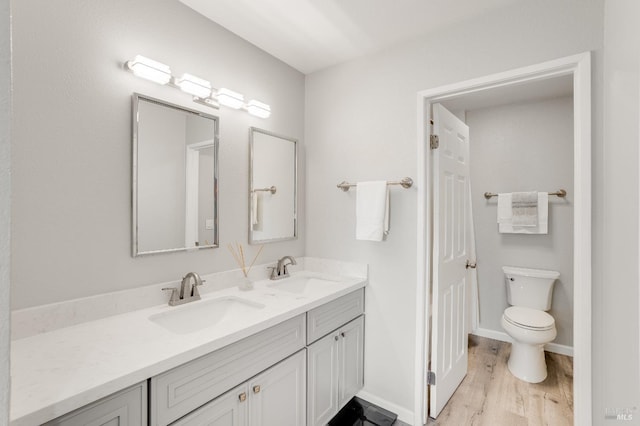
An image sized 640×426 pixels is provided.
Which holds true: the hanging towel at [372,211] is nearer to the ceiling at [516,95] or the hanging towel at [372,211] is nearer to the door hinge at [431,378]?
the door hinge at [431,378]

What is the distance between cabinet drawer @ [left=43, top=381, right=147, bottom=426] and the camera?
83 cm

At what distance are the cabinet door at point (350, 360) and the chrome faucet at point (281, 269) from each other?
0.56 m

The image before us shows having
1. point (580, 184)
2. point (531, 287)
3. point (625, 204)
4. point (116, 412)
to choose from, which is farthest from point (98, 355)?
point (531, 287)

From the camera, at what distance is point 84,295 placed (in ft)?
4.26

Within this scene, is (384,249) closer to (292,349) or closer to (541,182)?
(292,349)

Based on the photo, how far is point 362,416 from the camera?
77.1 inches

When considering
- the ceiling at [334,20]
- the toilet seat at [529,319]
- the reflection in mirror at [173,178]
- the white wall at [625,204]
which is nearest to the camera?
the white wall at [625,204]

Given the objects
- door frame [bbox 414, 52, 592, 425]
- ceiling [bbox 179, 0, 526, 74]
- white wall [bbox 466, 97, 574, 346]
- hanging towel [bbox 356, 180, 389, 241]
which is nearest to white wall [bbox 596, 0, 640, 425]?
door frame [bbox 414, 52, 592, 425]

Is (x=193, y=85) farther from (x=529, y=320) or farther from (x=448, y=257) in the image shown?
(x=529, y=320)

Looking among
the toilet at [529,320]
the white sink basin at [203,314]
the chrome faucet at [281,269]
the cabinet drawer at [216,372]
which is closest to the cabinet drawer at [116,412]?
the cabinet drawer at [216,372]

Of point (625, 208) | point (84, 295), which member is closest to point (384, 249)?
point (625, 208)

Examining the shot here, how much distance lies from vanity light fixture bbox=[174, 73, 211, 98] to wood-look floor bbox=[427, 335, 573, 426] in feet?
7.84

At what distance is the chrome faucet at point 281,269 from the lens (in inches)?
83.6

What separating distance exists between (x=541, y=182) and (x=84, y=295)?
3.53 metres
